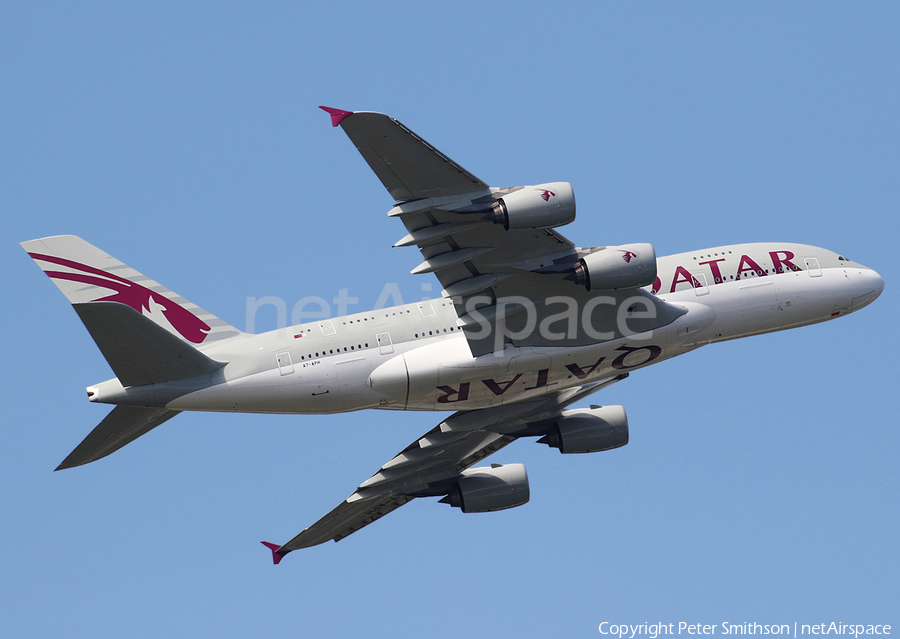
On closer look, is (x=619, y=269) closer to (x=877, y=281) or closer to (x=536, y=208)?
(x=536, y=208)

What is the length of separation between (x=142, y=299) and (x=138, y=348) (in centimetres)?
638

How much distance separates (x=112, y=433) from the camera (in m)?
35.2

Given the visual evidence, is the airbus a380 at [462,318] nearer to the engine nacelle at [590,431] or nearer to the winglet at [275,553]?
the engine nacelle at [590,431]

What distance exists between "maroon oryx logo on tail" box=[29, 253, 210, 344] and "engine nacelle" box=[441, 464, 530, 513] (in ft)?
42.3

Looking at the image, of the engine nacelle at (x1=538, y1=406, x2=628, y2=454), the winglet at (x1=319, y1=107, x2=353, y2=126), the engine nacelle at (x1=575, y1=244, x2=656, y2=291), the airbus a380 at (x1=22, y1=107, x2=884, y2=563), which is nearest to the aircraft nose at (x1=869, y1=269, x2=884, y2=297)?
the airbus a380 at (x1=22, y1=107, x2=884, y2=563)

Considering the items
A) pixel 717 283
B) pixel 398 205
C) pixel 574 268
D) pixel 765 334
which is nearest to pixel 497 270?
pixel 574 268

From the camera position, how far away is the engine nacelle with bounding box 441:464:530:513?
42625mm

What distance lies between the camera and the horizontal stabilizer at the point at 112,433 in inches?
1380

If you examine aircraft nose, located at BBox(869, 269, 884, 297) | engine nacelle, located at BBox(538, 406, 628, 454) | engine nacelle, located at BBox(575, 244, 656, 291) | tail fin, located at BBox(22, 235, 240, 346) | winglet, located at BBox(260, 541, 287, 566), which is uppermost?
tail fin, located at BBox(22, 235, 240, 346)

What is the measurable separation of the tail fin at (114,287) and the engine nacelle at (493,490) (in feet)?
40.0

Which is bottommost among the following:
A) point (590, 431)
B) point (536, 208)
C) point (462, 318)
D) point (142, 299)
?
point (590, 431)

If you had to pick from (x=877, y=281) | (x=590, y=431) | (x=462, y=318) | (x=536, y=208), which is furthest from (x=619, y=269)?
(x=877, y=281)

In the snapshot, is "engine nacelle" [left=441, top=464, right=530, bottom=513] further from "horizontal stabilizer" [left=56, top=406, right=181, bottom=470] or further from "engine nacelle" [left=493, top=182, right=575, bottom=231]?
"engine nacelle" [left=493, top=182, right=575, bottom=231]

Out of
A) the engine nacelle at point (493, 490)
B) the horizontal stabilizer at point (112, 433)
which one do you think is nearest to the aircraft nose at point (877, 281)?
the engine nacelle at point (493, 490)
